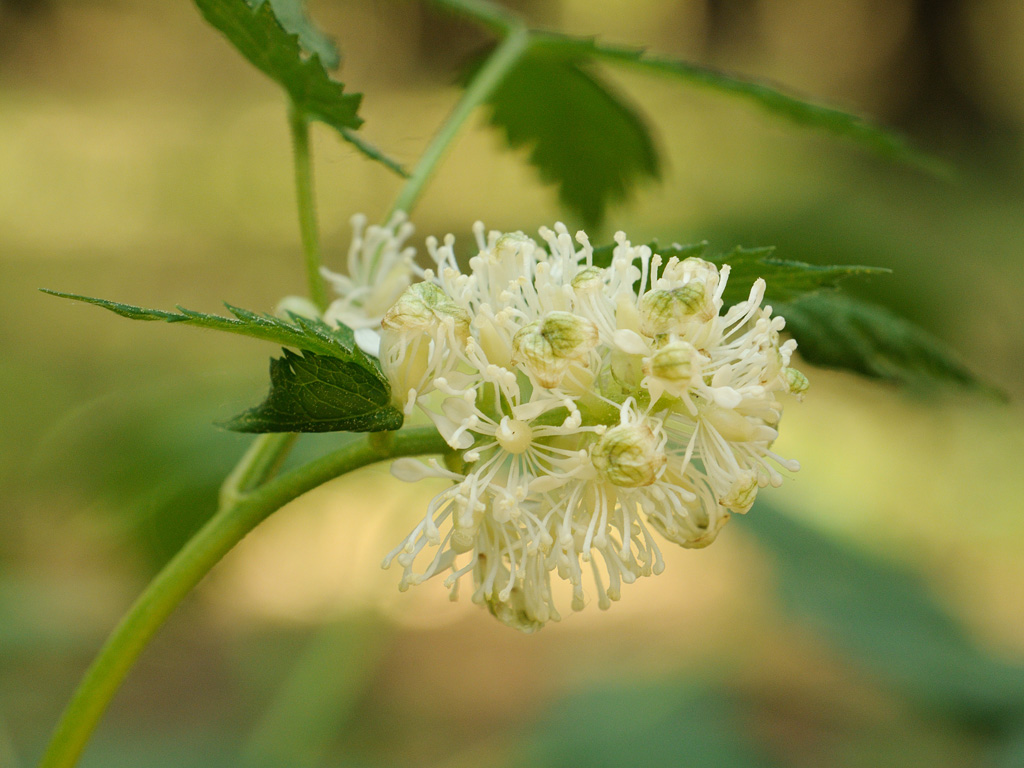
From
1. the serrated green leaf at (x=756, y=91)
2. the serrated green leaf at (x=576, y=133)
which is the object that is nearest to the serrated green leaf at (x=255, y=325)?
the serrated green leaf at (x=756, y=91)

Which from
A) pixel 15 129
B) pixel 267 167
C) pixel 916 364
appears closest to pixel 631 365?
pixel 916 364

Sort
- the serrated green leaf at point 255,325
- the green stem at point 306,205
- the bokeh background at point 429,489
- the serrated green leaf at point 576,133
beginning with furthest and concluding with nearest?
the bokeh background at point 429,489, the serrated green leaf at point 576,133, the green stem at point 306,205, the serrated green leaf at point 255,325

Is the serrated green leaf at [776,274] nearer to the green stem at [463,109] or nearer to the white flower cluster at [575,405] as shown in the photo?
the white flower cluster at [575,405]

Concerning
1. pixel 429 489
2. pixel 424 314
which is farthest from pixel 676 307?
pixel 429 489

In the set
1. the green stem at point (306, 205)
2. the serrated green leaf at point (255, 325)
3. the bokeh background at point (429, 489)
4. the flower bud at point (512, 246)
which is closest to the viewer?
the serrated green leaf at point (255, 325)

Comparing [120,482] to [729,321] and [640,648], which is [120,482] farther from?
[640,648]

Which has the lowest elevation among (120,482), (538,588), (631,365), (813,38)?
(120,482)

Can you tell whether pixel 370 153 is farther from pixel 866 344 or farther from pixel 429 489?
pixel 429 489
